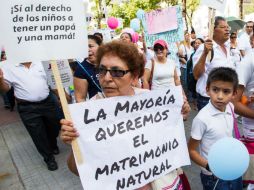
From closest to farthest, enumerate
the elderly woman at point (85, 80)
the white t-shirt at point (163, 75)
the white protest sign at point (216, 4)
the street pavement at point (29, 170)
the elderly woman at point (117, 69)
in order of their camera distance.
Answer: the elderly woman at point (117, 69), the elderly woman at point (85, 80), the white protest sign at point (216, 4), the street pavement at point (29, 170), the white t-shirt at point (163, 75)

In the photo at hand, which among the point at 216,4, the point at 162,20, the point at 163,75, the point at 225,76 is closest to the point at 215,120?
the point at 225,76

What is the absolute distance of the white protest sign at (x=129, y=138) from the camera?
5.41ft

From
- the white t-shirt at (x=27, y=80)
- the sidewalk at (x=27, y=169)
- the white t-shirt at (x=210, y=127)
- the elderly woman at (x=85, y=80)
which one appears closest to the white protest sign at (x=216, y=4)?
the elderly woman at (x=85, y=80)

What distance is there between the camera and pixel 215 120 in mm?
2268

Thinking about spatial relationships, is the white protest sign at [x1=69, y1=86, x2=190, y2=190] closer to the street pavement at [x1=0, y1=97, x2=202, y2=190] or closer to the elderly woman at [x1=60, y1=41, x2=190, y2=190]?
the elderly woman at [x1=60, y1=41, x2=190, y2=190]

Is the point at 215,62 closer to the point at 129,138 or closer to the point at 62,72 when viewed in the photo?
the point at 62,72

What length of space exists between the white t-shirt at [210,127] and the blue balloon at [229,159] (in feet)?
1.70

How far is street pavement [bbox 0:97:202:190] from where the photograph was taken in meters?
3.96

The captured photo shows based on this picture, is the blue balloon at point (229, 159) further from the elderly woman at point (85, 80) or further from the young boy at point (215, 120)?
the elderly woman at point (85, 80)

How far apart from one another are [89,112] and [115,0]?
326 inches

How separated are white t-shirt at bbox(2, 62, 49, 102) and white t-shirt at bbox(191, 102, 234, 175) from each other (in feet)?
8.58

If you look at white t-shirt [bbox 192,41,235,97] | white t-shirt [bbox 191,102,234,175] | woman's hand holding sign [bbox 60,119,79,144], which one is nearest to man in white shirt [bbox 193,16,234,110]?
white t-shirt [bbox 192,41,235,97]

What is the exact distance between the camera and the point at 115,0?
9.38 m

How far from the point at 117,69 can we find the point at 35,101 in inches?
110
